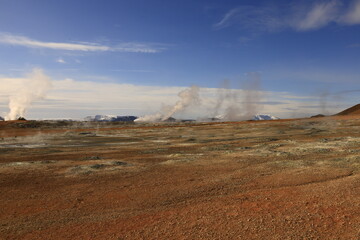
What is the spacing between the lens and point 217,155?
27031mm

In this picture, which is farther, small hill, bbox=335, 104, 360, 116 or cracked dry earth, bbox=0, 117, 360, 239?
small hill, bbox=335, 104, 360, 116

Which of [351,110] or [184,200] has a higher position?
[351,110]

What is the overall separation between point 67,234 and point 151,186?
6704 mm

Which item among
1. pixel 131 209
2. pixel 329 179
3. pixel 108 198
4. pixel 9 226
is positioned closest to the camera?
pixel 9 226

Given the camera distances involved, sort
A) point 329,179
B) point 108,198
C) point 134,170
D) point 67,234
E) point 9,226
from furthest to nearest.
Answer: point 134,170
point 329,179
point 108,198
point 9,226
point 67,234

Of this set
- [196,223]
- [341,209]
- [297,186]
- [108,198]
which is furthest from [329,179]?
[108,198]

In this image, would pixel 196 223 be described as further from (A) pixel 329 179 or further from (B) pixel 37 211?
(A) pixel 329 179

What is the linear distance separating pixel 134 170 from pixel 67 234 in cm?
1072

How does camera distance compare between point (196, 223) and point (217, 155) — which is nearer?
point (196, 223)

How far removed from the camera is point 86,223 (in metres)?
11.2

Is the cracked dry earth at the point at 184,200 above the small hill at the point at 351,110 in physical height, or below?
below

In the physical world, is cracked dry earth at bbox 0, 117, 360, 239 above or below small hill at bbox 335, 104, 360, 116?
below

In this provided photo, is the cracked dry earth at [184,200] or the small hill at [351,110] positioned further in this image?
the small hill at [351,110]

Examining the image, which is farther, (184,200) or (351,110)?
(351,110)
